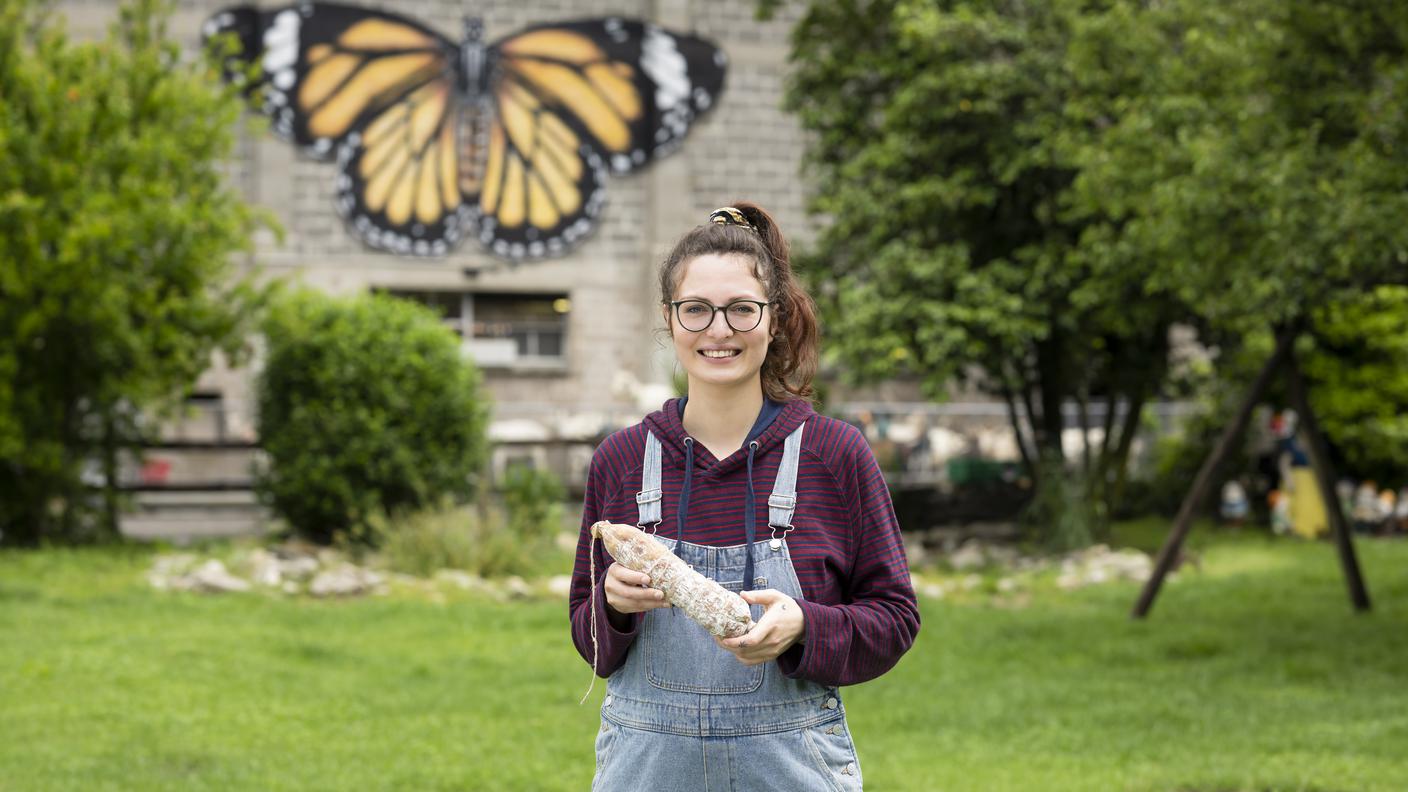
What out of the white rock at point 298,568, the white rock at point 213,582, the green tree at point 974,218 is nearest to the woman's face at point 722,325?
the white rock at point 213,582

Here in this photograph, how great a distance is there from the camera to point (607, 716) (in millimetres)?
2656

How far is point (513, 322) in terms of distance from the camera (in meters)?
22.8

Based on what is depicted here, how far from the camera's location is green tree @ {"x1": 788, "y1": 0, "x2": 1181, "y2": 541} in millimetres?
13953

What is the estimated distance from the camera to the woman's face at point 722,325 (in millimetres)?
2582

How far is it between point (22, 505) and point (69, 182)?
2968 millimetres

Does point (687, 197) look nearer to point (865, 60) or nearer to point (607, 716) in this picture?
point (865, 60)

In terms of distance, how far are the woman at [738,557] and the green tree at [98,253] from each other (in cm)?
1065

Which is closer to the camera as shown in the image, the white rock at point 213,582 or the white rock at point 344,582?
the white rock at point 213,582

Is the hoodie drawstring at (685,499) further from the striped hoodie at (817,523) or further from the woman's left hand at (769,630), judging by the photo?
the woman's left hand at (769,630)

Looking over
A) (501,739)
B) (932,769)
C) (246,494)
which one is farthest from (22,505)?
(932,769)

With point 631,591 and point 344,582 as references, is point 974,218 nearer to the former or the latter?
A: point 344,582

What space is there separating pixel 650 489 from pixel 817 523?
300 millimetres

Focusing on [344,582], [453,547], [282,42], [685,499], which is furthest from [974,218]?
[685,499]

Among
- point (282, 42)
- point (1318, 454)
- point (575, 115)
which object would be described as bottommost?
point (1318, 454)
